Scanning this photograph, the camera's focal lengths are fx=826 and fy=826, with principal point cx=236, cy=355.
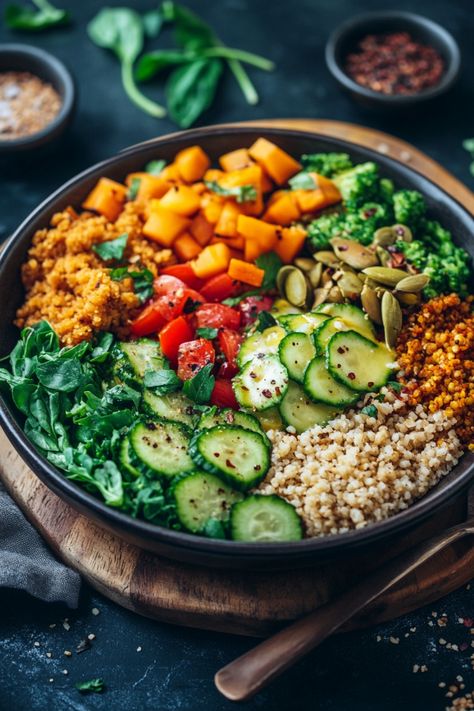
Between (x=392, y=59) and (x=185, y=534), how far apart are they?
13.5 feet

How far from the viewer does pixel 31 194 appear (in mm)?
5617

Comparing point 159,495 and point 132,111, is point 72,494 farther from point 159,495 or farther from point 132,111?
point 132,111

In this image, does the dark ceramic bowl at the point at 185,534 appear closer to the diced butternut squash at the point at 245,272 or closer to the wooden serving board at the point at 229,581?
the wooden serving board at the point at 229,581

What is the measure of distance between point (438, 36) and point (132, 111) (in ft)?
7.56

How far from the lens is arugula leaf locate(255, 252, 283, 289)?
14.4ft

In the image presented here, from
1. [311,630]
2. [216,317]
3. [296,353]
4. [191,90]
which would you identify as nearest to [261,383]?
[296,353]

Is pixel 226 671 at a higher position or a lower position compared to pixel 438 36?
lower

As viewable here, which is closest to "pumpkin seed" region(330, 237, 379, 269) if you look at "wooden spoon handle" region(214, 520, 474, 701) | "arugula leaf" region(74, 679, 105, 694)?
"wooden spoon handle" region(214, 520, 474, 701)

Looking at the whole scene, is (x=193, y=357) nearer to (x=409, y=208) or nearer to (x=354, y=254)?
(x=354, y=254)

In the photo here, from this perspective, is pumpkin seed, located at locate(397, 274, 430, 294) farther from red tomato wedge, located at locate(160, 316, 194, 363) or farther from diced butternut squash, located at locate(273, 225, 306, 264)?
red tomato wedge, located at locate(160, 316, 194, 363)

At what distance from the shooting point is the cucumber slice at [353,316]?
4.07 meters

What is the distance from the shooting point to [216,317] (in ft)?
13.8

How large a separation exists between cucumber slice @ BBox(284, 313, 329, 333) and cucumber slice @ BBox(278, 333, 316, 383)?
83mm

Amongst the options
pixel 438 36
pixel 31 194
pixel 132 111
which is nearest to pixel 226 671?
pixel 31 194
